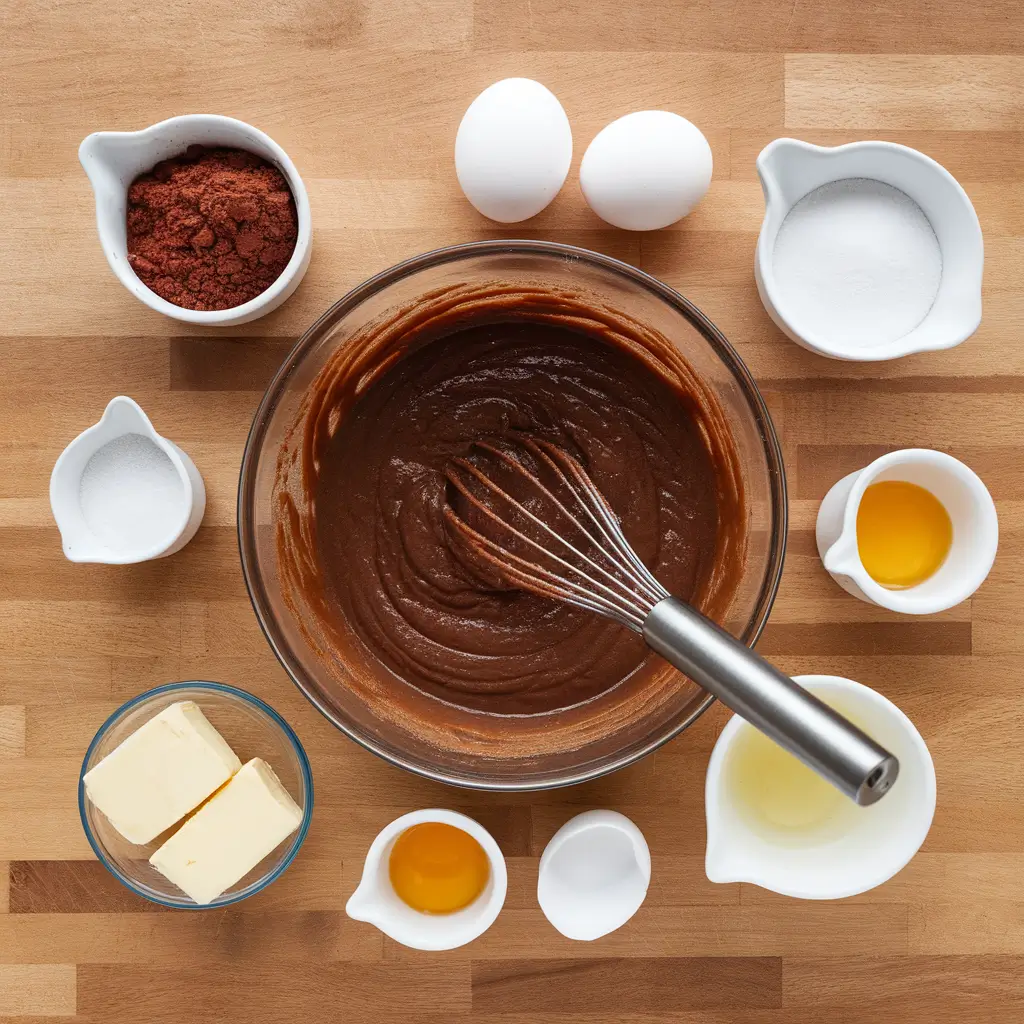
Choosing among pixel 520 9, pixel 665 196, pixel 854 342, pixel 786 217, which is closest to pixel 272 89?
pixel 520 9

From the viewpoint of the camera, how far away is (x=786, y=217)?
1.25 metres

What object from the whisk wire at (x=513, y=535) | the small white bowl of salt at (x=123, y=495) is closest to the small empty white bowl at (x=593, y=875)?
the whisk wire at (x=513, y=535)

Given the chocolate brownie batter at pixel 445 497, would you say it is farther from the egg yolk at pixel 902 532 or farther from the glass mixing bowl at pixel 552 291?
the egg yolk at pixel 902 532

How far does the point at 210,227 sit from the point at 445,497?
494 millimetres

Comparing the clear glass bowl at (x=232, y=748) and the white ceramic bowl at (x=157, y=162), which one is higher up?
the white ceramic bowl at (x=157, y=162)

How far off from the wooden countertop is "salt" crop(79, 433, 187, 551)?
0.06 m

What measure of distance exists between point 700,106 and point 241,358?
0.79m

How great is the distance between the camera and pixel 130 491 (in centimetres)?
128

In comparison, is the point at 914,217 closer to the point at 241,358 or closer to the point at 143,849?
the point at 241,358

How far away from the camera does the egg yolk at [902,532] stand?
4.22 ft

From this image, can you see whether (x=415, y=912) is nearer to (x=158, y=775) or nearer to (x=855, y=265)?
(x=158, y=775)

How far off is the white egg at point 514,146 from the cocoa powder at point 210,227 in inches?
10.5

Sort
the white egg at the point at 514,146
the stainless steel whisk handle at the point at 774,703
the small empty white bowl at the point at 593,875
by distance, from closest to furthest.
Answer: the stainless steel whisk handle at the point at 774,703 < the white egg at the point at 514,146 < the small empty white bowl at the point at 593,875

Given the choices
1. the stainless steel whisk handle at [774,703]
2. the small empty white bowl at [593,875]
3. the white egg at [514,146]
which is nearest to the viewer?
the stainless steel whisk handle at [774,703]
